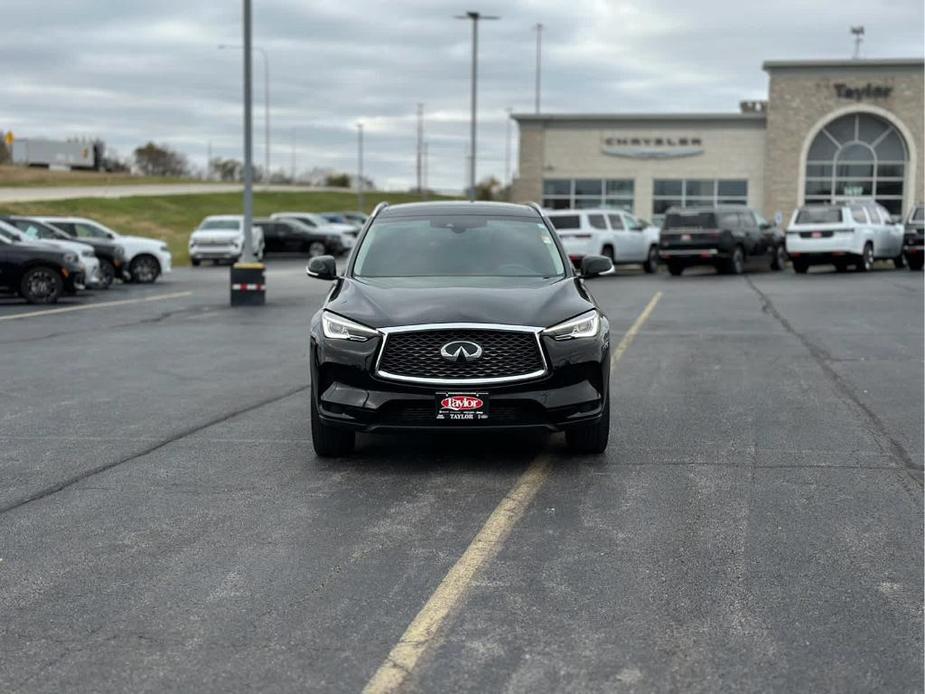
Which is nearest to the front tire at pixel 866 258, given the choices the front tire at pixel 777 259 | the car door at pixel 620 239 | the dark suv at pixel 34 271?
the front tire at pixel 777 259

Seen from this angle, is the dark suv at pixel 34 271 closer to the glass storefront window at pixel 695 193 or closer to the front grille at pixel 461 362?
the front grille at pixel 461 362

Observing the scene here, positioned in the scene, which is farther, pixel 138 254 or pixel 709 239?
pixel 709 239

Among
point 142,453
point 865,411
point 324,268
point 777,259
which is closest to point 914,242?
point 777,259

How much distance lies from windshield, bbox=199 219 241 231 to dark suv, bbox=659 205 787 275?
17425mm

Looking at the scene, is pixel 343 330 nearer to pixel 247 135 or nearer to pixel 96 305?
pixel 96 305

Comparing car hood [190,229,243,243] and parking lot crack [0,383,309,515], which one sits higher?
car hood [190,229,243,243]

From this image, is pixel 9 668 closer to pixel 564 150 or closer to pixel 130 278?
pixel 130 278

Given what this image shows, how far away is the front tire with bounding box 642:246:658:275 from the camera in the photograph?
34750 mm

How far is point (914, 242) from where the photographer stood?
32.8 m

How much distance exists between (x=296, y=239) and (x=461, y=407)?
42874 mm

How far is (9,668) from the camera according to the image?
4.07 metres

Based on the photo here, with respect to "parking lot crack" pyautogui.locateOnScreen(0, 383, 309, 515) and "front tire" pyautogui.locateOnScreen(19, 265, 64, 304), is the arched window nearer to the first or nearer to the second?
"front tire" pyautogui.locateOnScreen(19, 265, 64, 304)

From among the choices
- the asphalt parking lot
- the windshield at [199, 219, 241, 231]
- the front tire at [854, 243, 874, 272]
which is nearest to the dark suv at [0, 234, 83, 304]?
the asphalt parking lot

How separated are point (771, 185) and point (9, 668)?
53.3 m
